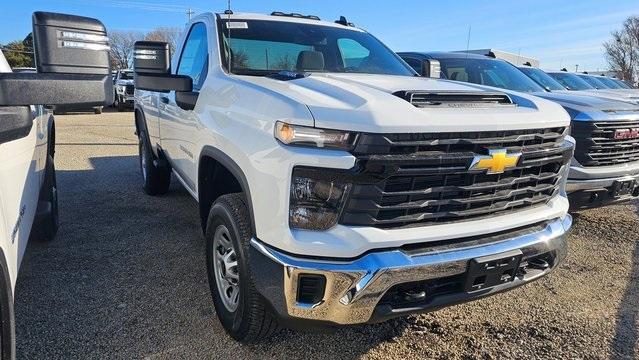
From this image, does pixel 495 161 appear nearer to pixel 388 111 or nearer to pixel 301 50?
pixel 388 111

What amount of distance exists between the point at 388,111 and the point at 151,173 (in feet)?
14.6

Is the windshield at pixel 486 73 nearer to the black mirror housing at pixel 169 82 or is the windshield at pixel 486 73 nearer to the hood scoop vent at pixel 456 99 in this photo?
the hood scoop vent at pixel 456 99

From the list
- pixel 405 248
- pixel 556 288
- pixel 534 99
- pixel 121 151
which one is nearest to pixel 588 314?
pixel 556 288

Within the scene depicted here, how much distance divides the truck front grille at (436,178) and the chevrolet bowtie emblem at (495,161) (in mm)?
29

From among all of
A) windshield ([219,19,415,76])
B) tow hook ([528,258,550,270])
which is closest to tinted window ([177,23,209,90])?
windshield ([219,19,415,76])

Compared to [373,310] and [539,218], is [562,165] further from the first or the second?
[373,310]

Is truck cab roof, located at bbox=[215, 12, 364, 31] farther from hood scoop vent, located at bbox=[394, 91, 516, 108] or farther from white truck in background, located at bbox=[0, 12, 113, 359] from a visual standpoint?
white truck in background, located at bbox=[0, 12, 113, 359]

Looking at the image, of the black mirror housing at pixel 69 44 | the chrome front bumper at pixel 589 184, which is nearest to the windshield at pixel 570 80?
the chrome front bumper at pixel 589 184

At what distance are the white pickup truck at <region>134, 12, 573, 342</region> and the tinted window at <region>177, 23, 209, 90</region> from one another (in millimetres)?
550

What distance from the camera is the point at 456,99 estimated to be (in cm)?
256

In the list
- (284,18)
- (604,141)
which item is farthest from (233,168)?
(604,141)

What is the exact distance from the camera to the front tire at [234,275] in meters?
2.44

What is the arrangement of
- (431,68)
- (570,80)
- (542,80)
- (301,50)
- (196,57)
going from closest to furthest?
A: (301,50), (196,57), (431,68), (542,80), (570,80)

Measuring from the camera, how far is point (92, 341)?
110 inches
